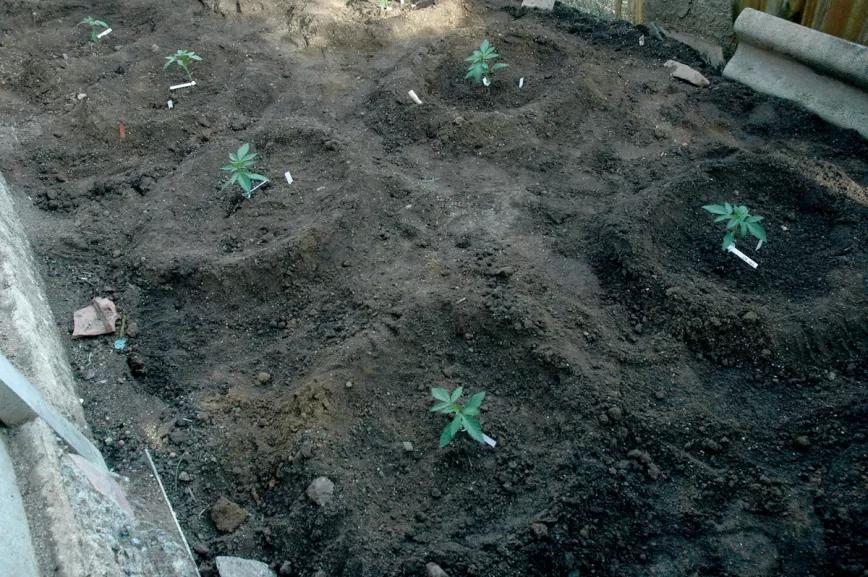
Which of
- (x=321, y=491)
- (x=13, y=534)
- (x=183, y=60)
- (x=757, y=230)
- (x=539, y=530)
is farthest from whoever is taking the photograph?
(x=183, y=60)

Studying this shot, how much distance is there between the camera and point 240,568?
93.7 inches

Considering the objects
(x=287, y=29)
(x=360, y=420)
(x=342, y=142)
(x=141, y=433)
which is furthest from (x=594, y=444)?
(x=287, y=29)

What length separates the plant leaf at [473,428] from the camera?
8.39ft

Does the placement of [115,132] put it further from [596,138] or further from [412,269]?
[596,138]

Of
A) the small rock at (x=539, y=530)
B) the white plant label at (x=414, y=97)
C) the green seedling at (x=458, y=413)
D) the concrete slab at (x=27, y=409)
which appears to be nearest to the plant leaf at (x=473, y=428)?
the green seedling at (x=458, y=413)

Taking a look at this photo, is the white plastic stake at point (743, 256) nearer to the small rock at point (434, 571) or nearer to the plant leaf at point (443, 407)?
the plant leaf at point (443, 407)

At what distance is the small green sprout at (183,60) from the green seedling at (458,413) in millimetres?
3411

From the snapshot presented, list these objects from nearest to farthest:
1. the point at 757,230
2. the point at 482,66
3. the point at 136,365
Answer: the point at 136,365 → the point at 757,230 → the point at 482,66

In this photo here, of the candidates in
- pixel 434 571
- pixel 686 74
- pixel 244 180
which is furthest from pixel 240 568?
pixel 686 74

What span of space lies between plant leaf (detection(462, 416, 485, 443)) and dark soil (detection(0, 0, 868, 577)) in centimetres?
16

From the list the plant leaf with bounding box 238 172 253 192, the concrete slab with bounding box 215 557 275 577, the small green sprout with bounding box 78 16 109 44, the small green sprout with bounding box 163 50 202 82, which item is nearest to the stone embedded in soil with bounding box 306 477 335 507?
the concrete slab with bounding box 215 557 275 577

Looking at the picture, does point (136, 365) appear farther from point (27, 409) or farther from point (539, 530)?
point (539, 530)

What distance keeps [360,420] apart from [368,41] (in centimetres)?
372

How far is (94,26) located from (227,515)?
4843 millimetres
